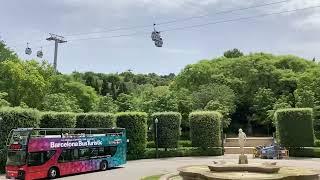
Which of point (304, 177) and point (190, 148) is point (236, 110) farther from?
point (304, 177)

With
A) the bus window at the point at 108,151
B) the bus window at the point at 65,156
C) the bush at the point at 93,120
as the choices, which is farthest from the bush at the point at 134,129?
the bus window at the point at 65,156

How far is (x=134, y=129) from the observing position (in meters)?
42.3

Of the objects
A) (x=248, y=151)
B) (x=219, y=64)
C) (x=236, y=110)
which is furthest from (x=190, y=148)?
(x=219, y=64)

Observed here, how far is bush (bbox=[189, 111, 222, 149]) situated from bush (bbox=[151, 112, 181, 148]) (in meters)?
1.88

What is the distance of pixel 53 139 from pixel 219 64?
48589 mm

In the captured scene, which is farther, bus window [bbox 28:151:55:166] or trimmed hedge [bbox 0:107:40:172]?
trimmed hedge [bbox 0:107:40:172]

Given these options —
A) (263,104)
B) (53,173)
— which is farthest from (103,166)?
(263,104)

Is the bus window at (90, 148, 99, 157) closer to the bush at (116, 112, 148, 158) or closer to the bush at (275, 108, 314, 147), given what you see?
the bush at (116, 112, 148, 158)

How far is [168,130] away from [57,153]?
17777 mm

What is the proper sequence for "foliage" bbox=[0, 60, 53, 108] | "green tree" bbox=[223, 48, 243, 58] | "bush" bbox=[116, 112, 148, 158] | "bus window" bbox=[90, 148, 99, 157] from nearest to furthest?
"bus window" bbox=[90, 148, 99, 157]
"bush" bbox=[116, 112, 148, 158]
"foliage" bbox=[0, 60, 53, 108]
"green tree" bbox=[223, 48, 243, 58]

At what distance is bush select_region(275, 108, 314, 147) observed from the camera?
42.3 metres

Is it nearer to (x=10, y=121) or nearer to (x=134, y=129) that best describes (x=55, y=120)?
(x=10, y=121)

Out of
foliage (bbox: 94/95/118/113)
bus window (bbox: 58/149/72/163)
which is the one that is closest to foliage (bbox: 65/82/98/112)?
foliage (bbox: 94/95/118/113)

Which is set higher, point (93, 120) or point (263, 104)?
point (263, 104)
